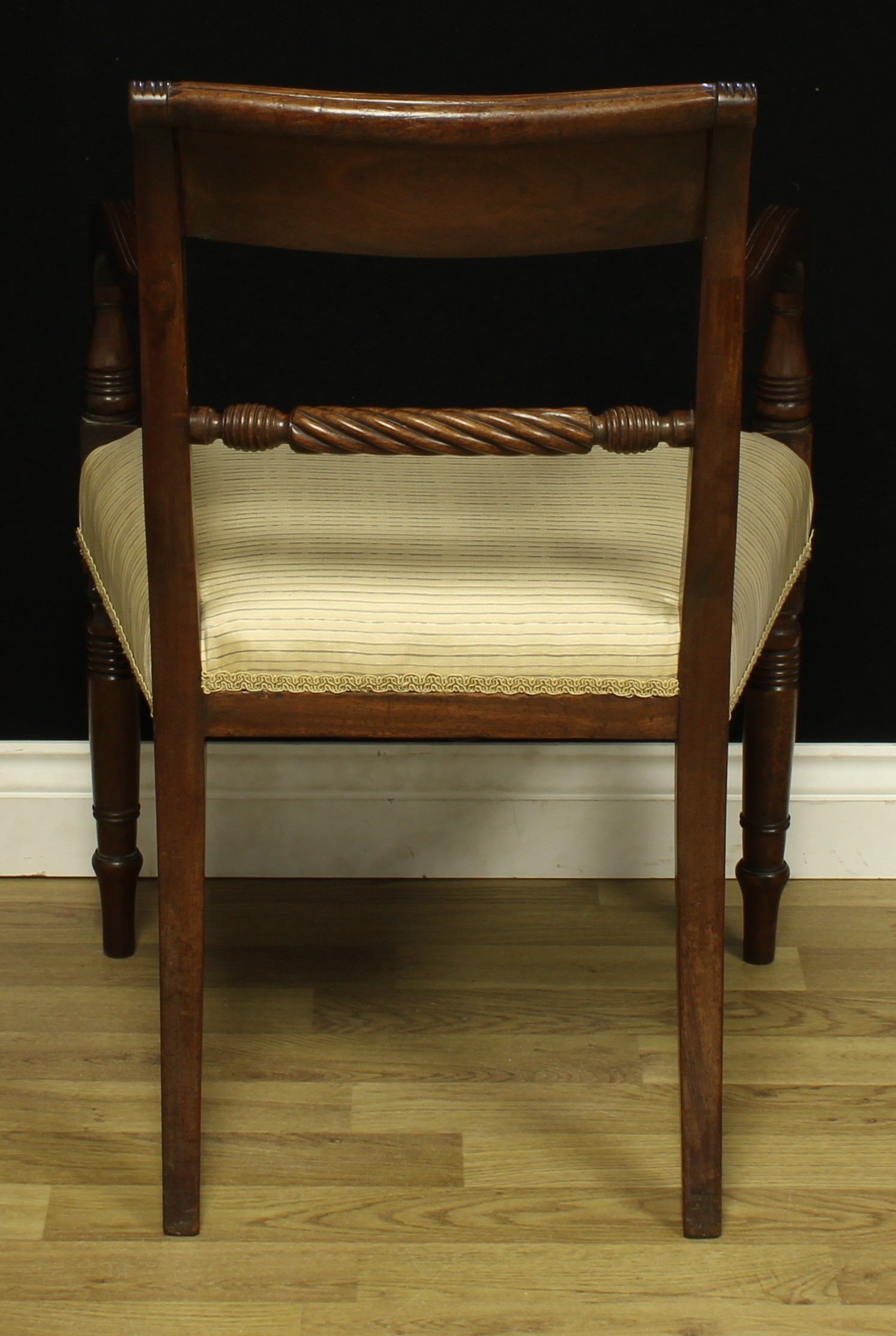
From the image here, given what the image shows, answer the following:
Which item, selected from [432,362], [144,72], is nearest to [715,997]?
[432,362]

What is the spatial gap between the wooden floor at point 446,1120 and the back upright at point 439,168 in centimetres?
80

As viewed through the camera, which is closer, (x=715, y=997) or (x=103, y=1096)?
(x=715, y=997)

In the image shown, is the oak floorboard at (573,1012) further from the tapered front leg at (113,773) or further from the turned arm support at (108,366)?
the turned arm support at (108,366)

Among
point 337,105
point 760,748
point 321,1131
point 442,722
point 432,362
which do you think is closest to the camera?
point 337,105

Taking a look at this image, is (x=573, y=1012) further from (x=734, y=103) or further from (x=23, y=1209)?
(x=734, y=103)

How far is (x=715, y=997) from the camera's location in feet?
Result: 3.98

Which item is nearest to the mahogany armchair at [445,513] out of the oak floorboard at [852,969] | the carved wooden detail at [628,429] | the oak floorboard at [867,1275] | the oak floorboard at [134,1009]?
the carved wooden detail at [628,429]

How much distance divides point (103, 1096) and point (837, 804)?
0.94 m

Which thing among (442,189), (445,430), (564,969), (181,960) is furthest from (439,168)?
(564,969)

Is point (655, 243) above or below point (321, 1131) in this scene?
above

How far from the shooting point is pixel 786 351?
1.54 meters

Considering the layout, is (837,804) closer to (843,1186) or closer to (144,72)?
(843,1186)

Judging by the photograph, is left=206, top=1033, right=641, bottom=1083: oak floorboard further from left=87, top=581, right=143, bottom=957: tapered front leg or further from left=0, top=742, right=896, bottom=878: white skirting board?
left=0, top=742, right=896, bottom=878: white skirting board

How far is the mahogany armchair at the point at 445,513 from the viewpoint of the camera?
95cm
